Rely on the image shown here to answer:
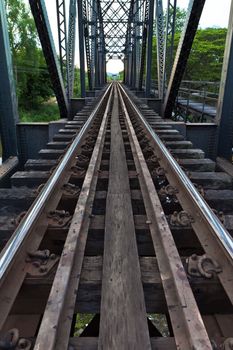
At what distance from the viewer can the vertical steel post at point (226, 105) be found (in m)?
4.93

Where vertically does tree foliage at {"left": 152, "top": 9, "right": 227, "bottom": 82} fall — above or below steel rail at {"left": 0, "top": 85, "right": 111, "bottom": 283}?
above

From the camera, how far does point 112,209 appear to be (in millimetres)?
2322

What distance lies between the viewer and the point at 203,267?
164 cm

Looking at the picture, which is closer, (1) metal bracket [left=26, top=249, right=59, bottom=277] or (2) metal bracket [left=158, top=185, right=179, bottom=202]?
(1) metal bracket [left=26, top=249, right=59, bottom=277]

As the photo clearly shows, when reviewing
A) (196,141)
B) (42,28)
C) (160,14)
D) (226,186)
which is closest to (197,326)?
(226,186)

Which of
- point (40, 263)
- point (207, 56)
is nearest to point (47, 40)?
point (40, 263)

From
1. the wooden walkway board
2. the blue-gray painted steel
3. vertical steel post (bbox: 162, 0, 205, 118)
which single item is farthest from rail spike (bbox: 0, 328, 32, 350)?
vertical steel post (bbox: 162, 0, 205, 118)

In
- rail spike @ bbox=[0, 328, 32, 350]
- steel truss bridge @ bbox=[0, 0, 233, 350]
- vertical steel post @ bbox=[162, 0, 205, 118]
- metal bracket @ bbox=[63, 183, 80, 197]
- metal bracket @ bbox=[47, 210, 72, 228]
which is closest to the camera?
rail spike @ bbox=[0, 328, 32, 350]

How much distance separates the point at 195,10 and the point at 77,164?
4.19 metres

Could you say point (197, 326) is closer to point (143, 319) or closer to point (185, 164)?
point (143, 319)

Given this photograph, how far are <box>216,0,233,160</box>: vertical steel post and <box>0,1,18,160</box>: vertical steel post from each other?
131 inches

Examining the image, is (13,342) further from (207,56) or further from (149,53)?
(207,56)

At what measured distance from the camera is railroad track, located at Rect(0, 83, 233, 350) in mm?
1259

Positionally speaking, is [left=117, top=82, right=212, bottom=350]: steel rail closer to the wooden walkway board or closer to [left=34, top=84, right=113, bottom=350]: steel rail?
the wooden walkway board
